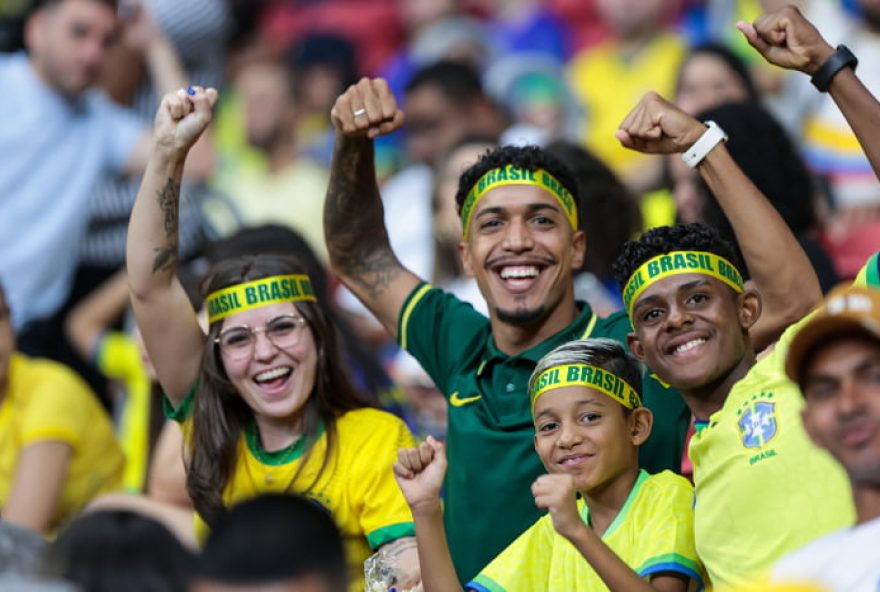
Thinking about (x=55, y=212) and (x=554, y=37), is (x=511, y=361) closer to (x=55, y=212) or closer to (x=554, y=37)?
(x=55, y=212)

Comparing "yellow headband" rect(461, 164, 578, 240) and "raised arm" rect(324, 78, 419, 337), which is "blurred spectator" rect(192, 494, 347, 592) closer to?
"yellow headband" rect(461, 164, 578, 240)

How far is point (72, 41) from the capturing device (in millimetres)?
8273

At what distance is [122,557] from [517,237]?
6.04 feet

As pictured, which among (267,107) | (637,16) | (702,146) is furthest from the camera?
(267,107)

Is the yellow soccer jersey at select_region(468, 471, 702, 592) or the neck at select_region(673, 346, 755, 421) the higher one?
the neck at select_region(673, 346, 755, 421)

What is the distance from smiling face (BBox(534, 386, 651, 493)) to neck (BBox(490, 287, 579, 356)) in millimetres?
611

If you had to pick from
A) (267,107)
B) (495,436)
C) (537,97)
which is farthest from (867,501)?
(267,107)

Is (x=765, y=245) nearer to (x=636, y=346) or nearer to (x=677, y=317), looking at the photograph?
(x=677, y=317)

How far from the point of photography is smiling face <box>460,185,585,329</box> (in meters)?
5.33

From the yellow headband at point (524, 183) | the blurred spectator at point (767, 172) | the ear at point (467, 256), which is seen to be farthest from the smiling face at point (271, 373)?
the blurred spectator at point (767, 172)

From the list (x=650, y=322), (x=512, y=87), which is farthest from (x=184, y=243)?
(x=650, y=322)

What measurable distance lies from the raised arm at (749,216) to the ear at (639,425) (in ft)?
1.57

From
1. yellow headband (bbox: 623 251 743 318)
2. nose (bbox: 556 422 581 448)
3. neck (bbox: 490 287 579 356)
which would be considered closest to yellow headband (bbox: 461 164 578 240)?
neck (bbox: 490 287 579 356)

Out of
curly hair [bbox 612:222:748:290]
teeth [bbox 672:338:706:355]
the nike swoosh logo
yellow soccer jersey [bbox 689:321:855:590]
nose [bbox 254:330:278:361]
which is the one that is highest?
nose [bbox 254:330:278:361]
